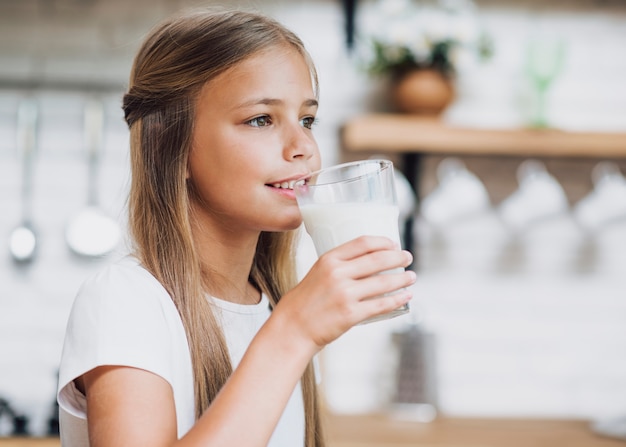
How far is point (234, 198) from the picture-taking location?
4.00 feet

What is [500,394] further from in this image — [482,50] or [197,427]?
[197,427]

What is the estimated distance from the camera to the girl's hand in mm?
994

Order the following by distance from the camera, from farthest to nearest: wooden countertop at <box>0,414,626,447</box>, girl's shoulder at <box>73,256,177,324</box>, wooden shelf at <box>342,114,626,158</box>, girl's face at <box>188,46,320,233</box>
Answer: wooden shelf at <box>342,114,626,158</box> < wooden countertop at <box>0,414,626,447</box> < girl's face at <box>188,46,320,233</box> < girl's shoulder at <box>73,256,177,324</box>

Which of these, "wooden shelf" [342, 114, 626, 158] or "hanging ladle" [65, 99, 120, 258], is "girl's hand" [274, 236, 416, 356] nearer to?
"wooden shelf" [342, 114, 626, 158]

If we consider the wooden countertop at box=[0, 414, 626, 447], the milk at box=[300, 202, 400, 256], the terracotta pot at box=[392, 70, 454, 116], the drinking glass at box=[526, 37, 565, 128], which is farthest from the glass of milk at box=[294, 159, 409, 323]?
the drinking glass at box=[526, 37, 565, 128]

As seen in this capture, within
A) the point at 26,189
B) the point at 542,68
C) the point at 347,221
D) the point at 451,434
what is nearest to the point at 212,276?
the point at 347,221

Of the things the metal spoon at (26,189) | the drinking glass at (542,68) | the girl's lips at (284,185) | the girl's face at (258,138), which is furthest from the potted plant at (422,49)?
the girl's lips at (284,185)

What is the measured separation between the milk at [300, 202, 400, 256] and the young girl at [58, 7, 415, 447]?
0.07 m

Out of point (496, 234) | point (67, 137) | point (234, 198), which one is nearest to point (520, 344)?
point (496, 234)

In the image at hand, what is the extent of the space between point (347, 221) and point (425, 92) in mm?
1653

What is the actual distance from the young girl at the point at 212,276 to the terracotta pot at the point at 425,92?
4.36 feet

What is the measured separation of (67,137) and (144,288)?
1.82m

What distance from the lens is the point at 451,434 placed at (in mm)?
2467

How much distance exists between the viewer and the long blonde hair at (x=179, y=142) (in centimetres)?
120
